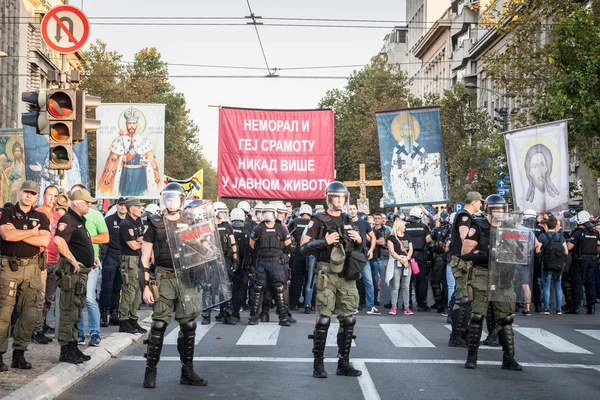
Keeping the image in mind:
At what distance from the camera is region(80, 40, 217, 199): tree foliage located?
50.4m

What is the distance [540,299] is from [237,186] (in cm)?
759

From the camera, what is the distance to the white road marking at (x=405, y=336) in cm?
1280

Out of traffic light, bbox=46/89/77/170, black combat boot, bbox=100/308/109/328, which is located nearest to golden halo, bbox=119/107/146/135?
black combat boot, bbox=100/308/109/328

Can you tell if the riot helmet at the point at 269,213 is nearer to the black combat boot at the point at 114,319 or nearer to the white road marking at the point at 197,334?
the white road marking at the point at 197,334

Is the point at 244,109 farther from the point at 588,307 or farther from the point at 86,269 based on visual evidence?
the point at 588,307

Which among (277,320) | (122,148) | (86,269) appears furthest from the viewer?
(122,148)

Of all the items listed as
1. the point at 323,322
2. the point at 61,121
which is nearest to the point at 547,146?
the point at 323,322

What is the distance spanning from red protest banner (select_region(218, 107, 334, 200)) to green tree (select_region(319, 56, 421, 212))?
43484 millimetres

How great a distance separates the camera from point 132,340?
41.0ft

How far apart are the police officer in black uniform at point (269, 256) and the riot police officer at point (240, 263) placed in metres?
0.42

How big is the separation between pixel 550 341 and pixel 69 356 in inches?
269

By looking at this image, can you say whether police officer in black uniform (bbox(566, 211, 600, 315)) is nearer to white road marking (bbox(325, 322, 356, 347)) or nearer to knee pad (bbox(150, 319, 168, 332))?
white road marking (bbox(325, 322, 356, 347))

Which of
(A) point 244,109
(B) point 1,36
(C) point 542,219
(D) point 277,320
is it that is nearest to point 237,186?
(A) point 244,109

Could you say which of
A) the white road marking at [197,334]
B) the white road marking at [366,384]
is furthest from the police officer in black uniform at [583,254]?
the white road marking at [366,384]
